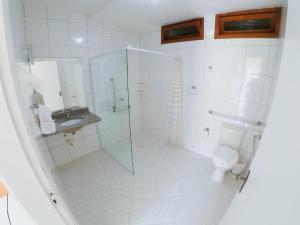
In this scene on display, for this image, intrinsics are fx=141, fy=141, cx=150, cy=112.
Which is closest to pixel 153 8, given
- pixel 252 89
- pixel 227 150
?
pixel 252 89

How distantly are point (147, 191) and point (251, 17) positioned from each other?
8.62 ft

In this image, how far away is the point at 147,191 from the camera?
1.96 meters

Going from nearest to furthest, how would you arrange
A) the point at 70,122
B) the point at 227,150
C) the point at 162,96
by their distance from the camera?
the point at 227,150
the point at 70,122
the point at 162,96

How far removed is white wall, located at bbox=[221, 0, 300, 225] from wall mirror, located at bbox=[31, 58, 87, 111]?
2464 mm

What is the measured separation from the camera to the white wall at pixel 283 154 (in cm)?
45

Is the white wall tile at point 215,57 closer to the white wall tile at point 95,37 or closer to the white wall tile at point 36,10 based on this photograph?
the white wall tile at point 95,37

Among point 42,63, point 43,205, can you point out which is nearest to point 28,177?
point 43,205

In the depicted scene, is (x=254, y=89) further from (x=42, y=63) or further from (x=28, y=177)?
(x=42, y=63)

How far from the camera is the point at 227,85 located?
7.18 ft

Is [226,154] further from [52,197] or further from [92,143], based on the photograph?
[92,143]

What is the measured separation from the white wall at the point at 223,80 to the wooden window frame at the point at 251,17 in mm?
70

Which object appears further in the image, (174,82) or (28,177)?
(174,82)

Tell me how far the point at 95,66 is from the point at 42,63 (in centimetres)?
75

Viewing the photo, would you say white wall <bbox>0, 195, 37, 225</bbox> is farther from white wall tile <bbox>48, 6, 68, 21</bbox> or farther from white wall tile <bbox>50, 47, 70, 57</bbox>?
white wall tile <bbox>48, 6, 68, 21</bbox>
